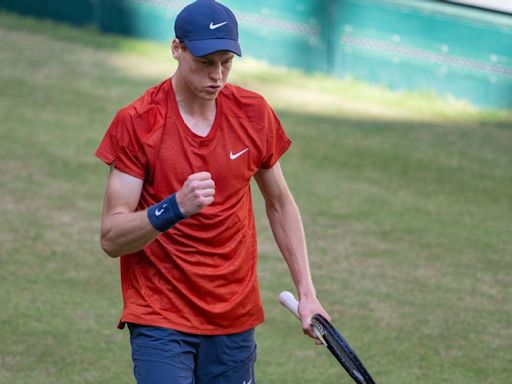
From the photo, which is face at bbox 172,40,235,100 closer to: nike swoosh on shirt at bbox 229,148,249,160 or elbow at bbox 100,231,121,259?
nike swoosh on shirt at bbox 229,148,249,160

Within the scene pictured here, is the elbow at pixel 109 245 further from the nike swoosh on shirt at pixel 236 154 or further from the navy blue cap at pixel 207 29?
the navy blue cap at pixel 207 29

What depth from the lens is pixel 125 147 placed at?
4805 millimetres

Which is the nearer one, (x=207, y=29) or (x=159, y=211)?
(x=159, y=211)

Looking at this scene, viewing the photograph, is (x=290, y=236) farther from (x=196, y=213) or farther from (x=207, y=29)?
(x=207, y=29)

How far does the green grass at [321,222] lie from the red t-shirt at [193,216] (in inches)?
88.3

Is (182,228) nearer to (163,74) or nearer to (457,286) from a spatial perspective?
(457,286)

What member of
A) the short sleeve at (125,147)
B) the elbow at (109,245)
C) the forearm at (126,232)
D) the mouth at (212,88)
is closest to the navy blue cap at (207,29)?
the mouth at (212,88)

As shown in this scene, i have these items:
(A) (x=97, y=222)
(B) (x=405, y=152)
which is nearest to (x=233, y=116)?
(A) (x=97, y=222)

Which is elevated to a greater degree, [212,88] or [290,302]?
[212,88]

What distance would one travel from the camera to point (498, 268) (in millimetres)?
9484

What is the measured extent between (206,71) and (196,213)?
1.95 feet

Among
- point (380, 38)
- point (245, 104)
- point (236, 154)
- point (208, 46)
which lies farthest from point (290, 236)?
point (380, 38)

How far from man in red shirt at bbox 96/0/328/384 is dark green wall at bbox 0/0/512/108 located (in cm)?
989

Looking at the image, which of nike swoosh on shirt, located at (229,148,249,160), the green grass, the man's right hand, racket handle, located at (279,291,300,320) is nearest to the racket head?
racket handle, located at (279,291,300,320)
